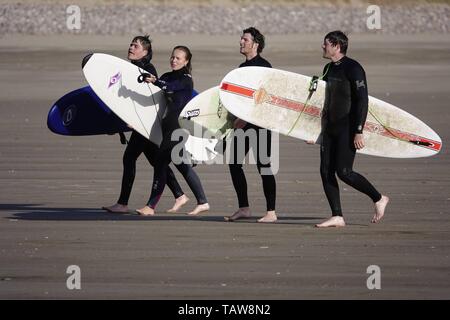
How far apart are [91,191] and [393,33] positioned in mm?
22525

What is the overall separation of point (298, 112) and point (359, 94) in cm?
85

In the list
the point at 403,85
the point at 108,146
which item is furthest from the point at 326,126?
the point at 403,85

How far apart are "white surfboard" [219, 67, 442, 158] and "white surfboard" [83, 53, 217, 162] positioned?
76 centimetres

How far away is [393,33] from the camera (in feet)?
110

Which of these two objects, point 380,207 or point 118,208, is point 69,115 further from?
point 380,207

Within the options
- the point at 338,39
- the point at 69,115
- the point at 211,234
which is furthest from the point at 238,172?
the point at 69,115

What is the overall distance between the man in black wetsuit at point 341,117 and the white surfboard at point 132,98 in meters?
1.41

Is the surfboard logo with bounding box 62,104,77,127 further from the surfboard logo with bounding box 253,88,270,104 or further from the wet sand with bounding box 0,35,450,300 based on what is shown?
the surfboard logo with bounding box 253,88,270,104

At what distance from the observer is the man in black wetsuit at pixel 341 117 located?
957 cm

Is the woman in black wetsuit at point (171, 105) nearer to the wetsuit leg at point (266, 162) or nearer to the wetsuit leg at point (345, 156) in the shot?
the wetsuit leg at point (266, 162)

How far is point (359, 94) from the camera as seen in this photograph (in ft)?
31.3

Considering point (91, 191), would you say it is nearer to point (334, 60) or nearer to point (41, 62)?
point (334, 60)

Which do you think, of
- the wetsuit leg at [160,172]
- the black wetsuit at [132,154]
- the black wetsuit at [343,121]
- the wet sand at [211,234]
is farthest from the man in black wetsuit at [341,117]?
the black wetsuit at [132,154]

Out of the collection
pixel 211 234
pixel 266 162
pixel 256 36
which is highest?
pixel 256 36
